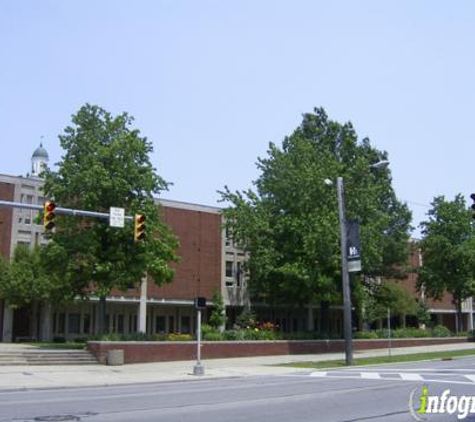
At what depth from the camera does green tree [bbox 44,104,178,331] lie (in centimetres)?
3098

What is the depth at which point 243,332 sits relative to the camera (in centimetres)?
3659

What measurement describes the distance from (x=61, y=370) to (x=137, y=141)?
39.4 feet

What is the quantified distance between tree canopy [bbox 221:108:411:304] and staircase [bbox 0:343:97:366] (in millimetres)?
12548

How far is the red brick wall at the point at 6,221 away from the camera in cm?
4738

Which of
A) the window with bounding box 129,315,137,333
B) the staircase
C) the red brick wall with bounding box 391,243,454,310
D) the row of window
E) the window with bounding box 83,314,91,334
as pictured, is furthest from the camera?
the red brick wall with bounding box 391,243,454,310

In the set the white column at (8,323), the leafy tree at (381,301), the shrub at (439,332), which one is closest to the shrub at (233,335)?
the leafy tree at (381,301)

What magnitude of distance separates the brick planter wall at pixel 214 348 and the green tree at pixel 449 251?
12.7m

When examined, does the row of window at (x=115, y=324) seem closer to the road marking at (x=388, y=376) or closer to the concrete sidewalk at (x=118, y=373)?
the concrete sidewalk at (x=118, y=373)

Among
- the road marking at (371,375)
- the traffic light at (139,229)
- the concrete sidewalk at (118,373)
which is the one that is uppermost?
the traffic light at (139,229)

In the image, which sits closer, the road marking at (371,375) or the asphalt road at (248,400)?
the asphalt road at (248,400)

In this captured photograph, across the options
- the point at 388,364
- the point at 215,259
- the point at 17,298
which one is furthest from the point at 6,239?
the point at 388,364

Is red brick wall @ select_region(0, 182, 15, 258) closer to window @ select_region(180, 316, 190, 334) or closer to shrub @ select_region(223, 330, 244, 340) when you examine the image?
window @ select_region(180, 316, 190, 334)

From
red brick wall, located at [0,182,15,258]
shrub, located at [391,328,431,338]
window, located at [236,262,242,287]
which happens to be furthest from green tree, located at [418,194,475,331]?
red brick wall, located at [0,182,15,258]

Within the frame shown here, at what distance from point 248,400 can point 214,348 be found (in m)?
18.2
